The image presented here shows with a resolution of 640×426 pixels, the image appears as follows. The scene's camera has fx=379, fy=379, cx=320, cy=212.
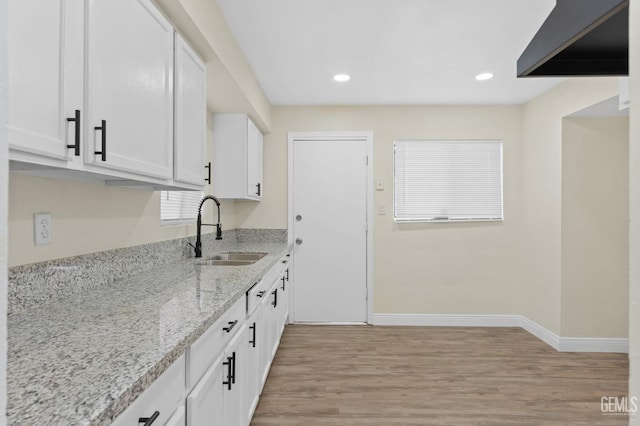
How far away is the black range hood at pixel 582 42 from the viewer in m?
1.10

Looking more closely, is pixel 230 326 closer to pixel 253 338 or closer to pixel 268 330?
pixel 253 338

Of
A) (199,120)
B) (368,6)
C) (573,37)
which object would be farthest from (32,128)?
(368,6)

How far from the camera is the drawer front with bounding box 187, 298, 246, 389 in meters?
1.17

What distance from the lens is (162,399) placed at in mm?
961

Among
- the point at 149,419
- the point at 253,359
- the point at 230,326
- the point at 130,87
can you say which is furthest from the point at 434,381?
the point at 130,87

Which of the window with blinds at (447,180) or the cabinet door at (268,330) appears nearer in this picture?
the cabinet door at (268,330)

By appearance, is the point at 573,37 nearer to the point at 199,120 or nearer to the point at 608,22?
the point at 608,22

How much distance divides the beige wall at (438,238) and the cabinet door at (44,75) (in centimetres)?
327

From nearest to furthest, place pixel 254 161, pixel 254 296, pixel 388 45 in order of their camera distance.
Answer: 1. pixel 254 296
2. pixel 388 45
3. pixel 254 161

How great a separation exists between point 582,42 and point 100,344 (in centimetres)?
175

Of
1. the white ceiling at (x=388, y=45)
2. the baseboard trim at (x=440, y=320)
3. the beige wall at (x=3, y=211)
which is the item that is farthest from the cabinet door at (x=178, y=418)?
the baseboard trim at (x=440, y=320)

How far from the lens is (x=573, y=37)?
121 cm

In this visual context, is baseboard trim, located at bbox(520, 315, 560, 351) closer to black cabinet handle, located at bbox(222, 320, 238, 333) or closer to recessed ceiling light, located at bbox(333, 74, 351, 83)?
recessed ceiling light, located at bbox(333, 74, 351, 83)

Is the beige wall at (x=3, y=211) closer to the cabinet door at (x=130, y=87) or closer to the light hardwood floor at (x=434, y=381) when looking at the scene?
the cabinet door at (x=130, y=87)
